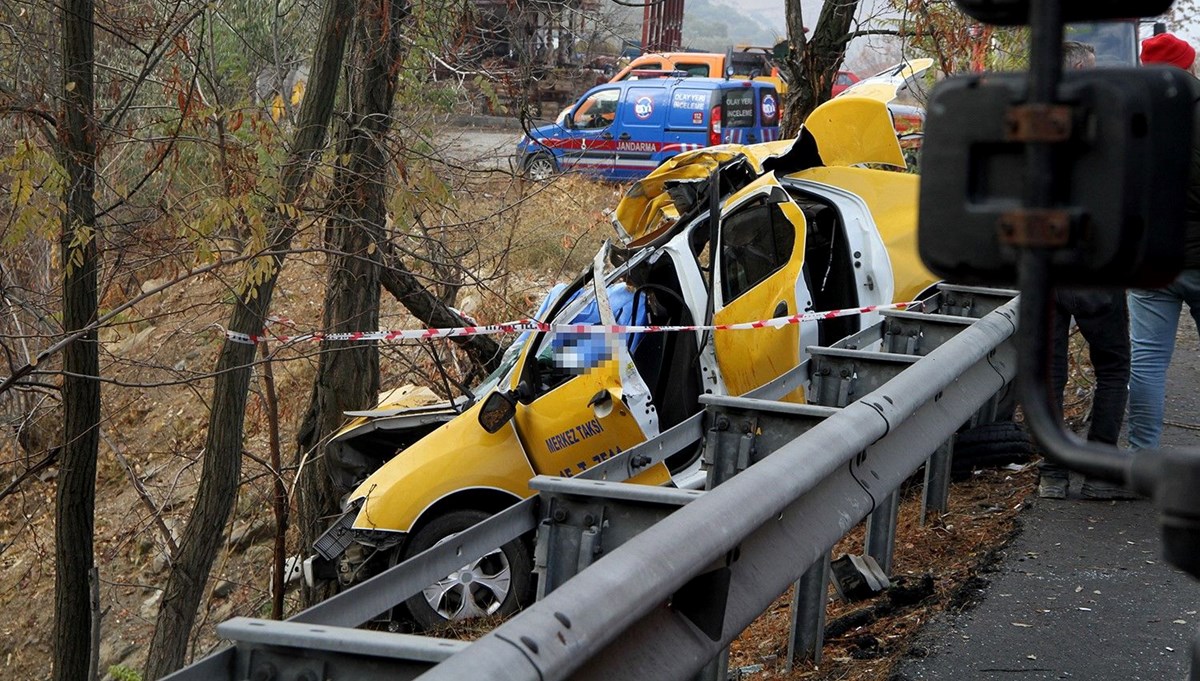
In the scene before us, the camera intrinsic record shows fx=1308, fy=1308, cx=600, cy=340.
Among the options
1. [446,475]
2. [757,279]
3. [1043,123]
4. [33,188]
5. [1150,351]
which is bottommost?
[446,475]

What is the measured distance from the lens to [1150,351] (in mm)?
6480

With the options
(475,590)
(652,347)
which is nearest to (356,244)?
(652,347)

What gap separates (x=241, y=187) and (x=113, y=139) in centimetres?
89

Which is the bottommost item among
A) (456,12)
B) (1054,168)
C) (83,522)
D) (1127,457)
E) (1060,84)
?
(83,522)

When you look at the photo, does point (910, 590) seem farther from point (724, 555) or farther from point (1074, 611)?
point (724, 555)

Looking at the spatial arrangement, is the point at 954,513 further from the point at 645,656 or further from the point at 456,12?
the point at 456,12

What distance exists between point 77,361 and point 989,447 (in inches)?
208

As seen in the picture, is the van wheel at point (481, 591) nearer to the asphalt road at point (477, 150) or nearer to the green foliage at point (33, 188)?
the green foliage at point (33, 188)

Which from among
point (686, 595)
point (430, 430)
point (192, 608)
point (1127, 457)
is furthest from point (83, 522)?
point (1127, 457)

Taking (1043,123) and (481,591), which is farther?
(481,591)

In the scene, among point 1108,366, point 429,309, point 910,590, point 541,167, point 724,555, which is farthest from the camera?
point 541,167

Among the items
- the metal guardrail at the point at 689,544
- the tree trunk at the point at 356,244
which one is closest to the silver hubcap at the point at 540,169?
the tree trunk at the point at 356,244

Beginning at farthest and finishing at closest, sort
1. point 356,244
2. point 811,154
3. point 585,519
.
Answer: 1. point 356,244
2. point 811,154
3. point 585,519

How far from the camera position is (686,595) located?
283cm
